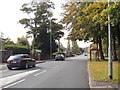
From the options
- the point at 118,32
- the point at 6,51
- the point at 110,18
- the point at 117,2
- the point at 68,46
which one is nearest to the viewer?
the point at 117,2

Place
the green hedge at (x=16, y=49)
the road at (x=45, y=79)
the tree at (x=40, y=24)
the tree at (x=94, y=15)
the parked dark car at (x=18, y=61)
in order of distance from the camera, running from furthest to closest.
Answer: the tree at (x=40, y=24) → the green hedge at (x=16, y=49) → the parked dark car at (x=18, y=61) → the tree at (x=94, y=15) → the road at (x=45, y=79)

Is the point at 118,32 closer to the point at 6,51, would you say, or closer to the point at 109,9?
the point at 109,9

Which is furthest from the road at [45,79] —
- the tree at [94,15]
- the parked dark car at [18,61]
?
the tree at [94,15]

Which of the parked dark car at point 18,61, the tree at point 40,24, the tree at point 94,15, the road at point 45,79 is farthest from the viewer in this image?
the tree at point 40,24

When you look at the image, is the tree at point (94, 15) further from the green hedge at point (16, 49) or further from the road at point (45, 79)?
the green hedge at point (16, 49)

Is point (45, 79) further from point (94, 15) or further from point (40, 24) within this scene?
point (40, 24)

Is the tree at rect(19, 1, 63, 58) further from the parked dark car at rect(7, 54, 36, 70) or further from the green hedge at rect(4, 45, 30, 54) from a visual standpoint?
the parked dark car at rect(7, 54, 36, 70)

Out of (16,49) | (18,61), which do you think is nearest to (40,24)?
(16,49)

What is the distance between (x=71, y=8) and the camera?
2298 centimetres

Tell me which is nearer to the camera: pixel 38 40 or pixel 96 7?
pixel 96 7

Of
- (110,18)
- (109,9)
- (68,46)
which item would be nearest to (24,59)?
(110,18)

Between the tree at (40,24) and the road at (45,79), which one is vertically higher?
the tree at (40,24)

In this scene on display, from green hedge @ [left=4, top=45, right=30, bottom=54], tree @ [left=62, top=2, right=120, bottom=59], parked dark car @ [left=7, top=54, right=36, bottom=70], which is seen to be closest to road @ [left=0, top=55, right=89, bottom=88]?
parked dark car @ [left=7, top=54, right=36, bottom=70]

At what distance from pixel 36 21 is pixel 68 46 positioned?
81047 mm
